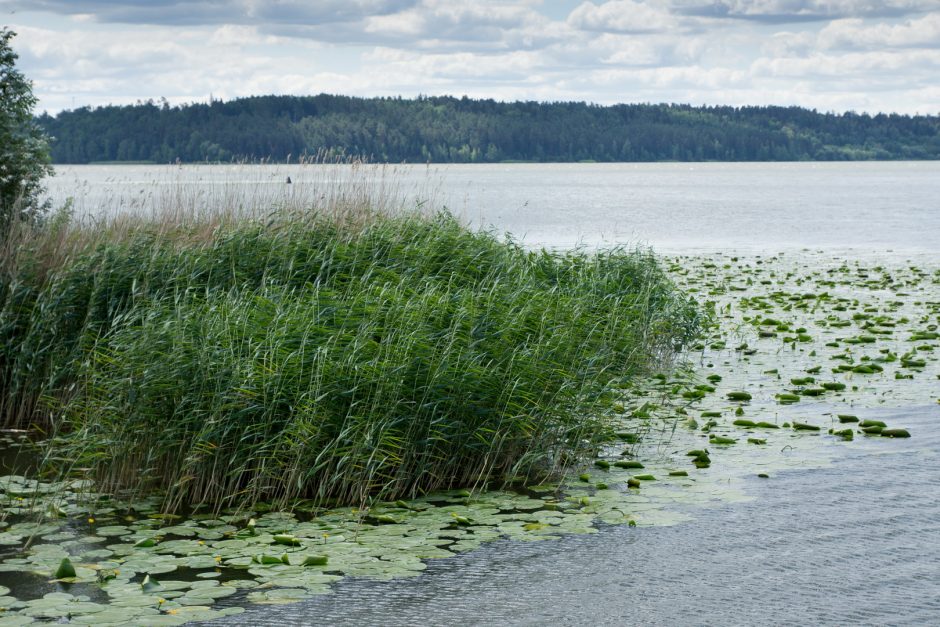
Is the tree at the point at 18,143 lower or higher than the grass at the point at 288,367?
higher

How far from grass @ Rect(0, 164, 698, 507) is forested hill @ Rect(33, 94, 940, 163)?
70.5 feet

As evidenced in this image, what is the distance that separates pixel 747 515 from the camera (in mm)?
7266

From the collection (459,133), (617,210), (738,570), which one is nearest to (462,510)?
(738,570)

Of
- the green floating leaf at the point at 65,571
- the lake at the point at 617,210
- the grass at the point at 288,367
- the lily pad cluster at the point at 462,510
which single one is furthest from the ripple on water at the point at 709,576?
the lake at the point at 617,210

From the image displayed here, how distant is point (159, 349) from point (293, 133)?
60.9 meters

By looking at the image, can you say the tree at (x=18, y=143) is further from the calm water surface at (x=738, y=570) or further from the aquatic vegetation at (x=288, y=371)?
the calm water surface at (x=738, y=570)

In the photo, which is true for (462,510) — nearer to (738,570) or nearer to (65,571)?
(738,570)

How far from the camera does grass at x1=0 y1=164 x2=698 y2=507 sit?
749 cm

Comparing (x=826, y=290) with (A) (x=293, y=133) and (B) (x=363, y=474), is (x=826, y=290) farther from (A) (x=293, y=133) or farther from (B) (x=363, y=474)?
(A) (x=293, y=133)

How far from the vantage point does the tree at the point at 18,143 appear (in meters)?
14.7

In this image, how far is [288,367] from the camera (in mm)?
7797

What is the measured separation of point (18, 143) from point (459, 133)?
105963 mm

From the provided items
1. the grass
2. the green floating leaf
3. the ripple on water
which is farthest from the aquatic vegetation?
the green floating leaf

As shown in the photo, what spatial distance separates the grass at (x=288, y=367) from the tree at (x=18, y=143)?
3631mm
